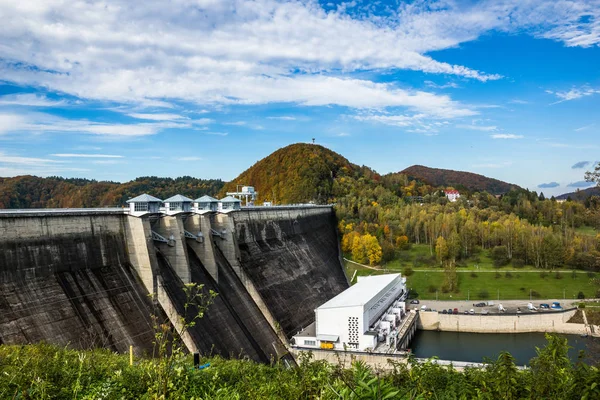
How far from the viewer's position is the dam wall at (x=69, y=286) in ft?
51.6

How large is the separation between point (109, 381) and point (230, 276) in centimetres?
2254

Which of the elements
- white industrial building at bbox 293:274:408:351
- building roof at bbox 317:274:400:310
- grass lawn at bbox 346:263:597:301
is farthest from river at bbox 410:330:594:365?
grass lawn at bbox 346:263:597:301

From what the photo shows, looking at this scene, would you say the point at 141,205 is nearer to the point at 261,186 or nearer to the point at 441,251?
the point at 441,251

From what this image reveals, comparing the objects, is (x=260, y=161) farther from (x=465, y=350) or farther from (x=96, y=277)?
(x=96, y=277)

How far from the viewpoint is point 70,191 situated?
8394cm

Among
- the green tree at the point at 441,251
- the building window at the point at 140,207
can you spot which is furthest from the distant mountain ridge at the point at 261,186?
the building window at the point at 140,207

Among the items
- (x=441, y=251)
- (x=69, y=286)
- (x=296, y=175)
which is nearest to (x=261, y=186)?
(x=296, y=175)

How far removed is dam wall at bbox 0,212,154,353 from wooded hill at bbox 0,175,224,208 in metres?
54.1

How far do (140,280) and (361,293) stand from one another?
18.2 metres

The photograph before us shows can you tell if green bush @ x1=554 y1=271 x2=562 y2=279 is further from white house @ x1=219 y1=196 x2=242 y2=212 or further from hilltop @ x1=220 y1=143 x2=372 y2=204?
white house @ x1=219 y1=196 x2=242 y2=212

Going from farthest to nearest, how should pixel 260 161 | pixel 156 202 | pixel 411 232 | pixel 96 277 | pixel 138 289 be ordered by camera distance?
pixel 260 161, pixel 411 232, pixel 156 202, pixel 138 289, pixel 96 277

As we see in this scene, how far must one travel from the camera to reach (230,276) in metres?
28.3

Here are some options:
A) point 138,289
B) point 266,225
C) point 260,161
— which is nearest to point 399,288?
point 266,225

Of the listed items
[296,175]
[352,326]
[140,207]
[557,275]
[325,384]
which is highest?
[296,175]
